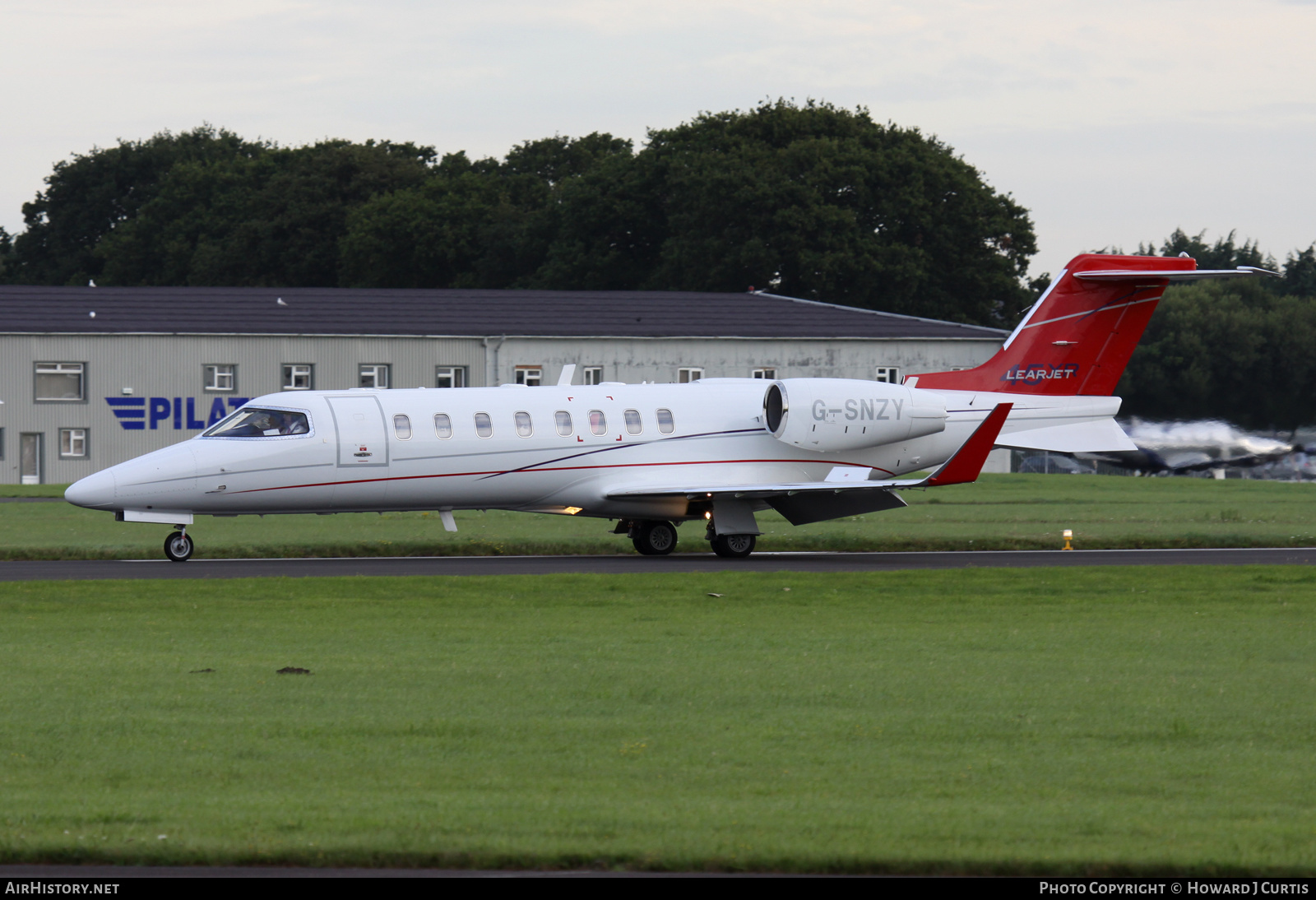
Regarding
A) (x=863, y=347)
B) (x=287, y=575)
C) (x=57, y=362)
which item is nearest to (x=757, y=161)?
(x=863, y=347)

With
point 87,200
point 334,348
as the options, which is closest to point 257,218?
point 87,200

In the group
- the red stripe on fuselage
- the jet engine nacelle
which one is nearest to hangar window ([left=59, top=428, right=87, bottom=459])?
the red stripe on fuselage

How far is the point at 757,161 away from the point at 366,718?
8126 centimetres

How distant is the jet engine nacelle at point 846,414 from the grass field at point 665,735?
9.20 meters

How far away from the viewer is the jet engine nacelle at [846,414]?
28.9m

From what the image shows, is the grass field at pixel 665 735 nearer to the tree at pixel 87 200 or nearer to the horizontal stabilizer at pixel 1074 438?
the horizontal stabilizer at pixel 1074 438

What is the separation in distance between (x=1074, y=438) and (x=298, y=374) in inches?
1589

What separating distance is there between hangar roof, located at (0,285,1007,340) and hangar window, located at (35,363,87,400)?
135cm

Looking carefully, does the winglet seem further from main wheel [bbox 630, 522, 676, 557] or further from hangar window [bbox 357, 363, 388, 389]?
hangar window [bbox 357, 363, 388, 389]

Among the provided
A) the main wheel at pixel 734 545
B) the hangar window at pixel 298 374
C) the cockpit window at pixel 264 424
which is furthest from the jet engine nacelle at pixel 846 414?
the hangar window at pixel 298 374

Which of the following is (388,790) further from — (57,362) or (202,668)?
(57,362)

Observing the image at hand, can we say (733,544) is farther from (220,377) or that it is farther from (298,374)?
(220,377)

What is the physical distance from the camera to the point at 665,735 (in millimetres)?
11250

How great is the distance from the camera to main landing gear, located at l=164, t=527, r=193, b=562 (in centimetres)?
2641
